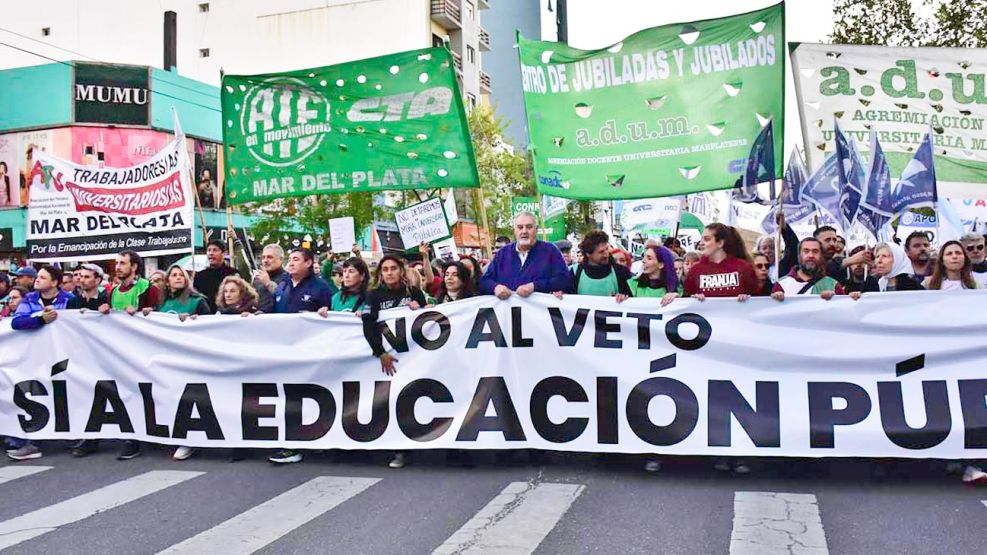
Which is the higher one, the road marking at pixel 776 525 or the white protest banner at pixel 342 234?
the white protest banner at pixel 342 234

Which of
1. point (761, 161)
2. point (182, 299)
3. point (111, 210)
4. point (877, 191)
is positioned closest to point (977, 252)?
point (877, 191)

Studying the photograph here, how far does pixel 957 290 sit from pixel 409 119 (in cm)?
529

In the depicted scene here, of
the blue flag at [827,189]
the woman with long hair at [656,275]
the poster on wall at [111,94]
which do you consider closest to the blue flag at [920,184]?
the blue flag at [827,189]

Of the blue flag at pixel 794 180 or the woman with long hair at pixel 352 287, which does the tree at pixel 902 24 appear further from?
the woman with long hair at pixel 352 287

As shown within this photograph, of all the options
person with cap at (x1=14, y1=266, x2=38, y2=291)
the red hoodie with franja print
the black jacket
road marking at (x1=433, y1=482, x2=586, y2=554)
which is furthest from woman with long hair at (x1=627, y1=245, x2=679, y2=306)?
person with cap at (x1=14, y1=266, x2=38, y2=291)

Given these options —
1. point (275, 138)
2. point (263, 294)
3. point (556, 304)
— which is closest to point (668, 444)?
point (556, 304)

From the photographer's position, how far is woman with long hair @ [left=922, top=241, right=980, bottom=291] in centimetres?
689

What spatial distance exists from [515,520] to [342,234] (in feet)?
22.4

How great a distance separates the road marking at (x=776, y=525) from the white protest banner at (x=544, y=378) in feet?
2.07

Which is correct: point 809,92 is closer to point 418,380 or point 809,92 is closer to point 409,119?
point 409,119

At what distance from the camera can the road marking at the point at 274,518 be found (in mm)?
4840

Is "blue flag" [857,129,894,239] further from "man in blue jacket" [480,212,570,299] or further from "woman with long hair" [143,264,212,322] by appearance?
"woman with long hair" [143,264,212,322]

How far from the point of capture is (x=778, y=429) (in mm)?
6227

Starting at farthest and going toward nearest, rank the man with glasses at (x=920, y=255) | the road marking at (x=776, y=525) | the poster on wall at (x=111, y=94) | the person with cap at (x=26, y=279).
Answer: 1. the poster on wall at (x=111, y=94)
2. the person with cap at (x=26, y=279)
3. the man with glasses at (x=920, y=255)
4. the road marking at (x=776, y=525)
